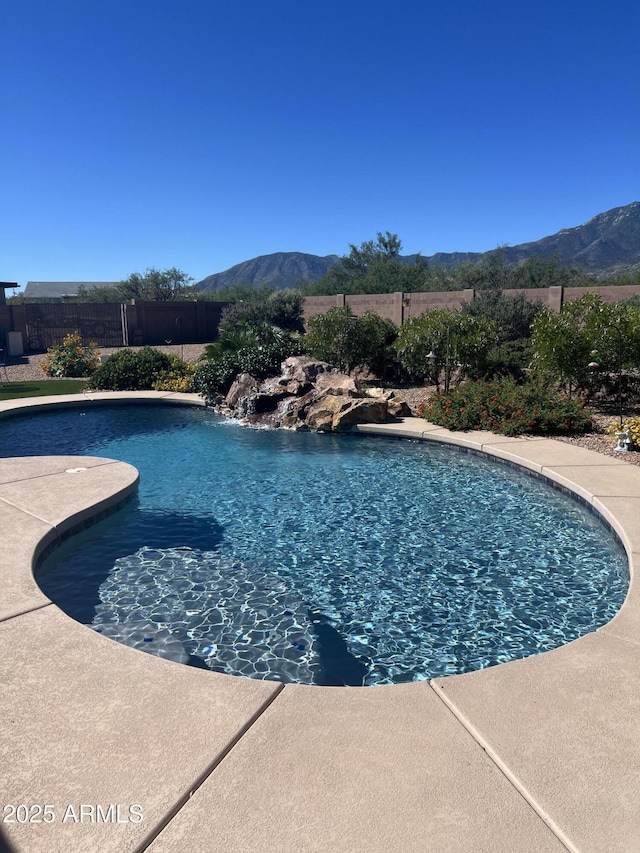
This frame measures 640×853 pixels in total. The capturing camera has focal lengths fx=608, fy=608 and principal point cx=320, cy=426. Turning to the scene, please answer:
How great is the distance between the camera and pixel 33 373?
23.7 meters

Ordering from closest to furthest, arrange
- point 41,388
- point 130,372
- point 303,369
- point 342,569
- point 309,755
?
point 309,755 → point 342,569 → point 303,369 → point 41,388 → point 130,372

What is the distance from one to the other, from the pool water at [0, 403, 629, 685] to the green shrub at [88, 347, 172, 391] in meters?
9.86

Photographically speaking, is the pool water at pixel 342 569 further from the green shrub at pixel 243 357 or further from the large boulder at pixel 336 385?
the green shrub at pixel 243 357

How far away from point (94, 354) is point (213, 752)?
73.7 ft

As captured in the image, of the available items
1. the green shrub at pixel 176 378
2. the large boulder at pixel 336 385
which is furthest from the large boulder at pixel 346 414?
the green shrub at pixel 176 378

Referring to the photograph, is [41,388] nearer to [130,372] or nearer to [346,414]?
[130,372]

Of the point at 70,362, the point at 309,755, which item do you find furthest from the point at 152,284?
the point at 309,755

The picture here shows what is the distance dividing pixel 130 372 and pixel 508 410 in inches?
501

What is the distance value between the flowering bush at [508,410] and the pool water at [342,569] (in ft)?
6.80

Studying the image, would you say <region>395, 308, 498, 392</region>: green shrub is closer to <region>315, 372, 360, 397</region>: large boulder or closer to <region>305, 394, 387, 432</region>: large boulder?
<region>315, 372, 360, 397</region>: large boulder

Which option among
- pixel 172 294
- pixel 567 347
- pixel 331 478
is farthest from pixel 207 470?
pixel 172 294

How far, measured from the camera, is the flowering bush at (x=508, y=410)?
12.4m

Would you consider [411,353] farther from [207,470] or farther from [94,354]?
[94,354]

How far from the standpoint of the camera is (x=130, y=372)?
66.4ft
